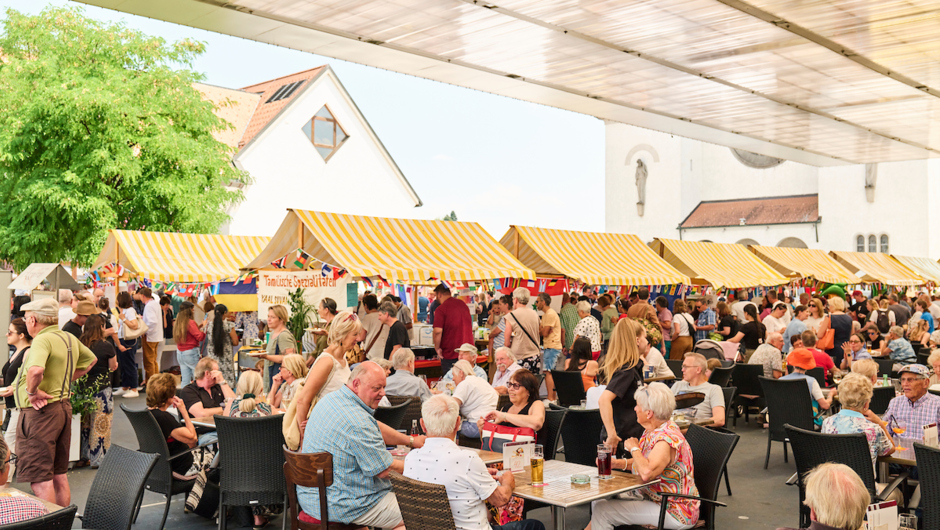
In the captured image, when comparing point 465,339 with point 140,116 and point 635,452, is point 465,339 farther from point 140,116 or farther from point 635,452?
point 140,116

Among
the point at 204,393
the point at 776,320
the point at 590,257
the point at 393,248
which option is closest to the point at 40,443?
the point at 204,393

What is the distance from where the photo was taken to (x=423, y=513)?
12.9 ft

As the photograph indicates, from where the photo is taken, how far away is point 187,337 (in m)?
11.9

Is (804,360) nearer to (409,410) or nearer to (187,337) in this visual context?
(409,410)

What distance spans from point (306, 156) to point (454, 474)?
25602 millimetres

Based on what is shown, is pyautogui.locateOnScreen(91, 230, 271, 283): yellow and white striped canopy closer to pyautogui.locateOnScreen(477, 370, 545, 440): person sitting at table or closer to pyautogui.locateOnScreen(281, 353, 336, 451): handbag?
pyautogui.locateOnScreen(281, 353, 336, 451): handbag

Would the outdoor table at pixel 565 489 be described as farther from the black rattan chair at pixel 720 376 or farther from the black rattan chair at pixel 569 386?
the black rattan chair at pixel 720 376

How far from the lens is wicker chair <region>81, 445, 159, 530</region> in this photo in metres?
3.83

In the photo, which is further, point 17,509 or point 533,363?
point 533,363

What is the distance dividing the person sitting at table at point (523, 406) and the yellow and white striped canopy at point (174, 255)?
9398 mm

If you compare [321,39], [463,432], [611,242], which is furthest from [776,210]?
[463,432]

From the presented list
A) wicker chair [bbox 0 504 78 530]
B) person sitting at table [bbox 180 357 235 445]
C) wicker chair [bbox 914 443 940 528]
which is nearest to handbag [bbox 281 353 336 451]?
person sitting at table [bbox 180 357 235 445]

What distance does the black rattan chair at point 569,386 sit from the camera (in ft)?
29.2

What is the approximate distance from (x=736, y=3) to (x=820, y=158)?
13082mm
